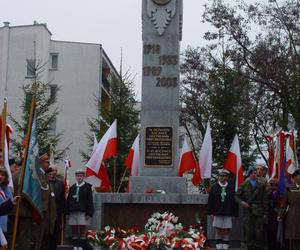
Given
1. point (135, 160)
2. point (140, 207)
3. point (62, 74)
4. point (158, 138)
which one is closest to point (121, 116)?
point (135, 160)

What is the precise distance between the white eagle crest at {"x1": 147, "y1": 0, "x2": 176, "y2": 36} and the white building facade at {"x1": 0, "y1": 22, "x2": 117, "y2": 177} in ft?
88.9

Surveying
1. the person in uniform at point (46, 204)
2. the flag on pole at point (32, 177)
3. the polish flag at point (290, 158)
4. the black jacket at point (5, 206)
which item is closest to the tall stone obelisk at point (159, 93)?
the polish flag at point (290, 158)

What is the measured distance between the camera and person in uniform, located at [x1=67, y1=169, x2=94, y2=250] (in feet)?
42.1

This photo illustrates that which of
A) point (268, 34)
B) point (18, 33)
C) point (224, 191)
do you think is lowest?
point (224, 191)

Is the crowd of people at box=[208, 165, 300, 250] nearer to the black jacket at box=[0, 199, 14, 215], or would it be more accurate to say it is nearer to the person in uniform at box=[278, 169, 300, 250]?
the person in uniform at box=[278, 169, 300, 250]

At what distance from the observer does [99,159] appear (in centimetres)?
1505

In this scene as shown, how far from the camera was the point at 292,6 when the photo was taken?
24922mm

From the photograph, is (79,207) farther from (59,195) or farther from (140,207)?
(140,207)

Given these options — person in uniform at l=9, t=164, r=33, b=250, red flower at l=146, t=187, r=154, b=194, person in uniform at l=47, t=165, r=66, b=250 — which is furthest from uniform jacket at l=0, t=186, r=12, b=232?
red flower at l=146, t=187, r=154, b=194

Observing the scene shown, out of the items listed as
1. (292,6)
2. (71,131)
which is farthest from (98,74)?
(292,6)

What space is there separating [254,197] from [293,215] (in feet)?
3.75

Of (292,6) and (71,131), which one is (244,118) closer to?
(292,6)

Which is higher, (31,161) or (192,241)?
(31,161)

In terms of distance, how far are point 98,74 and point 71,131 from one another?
4.51 meters
